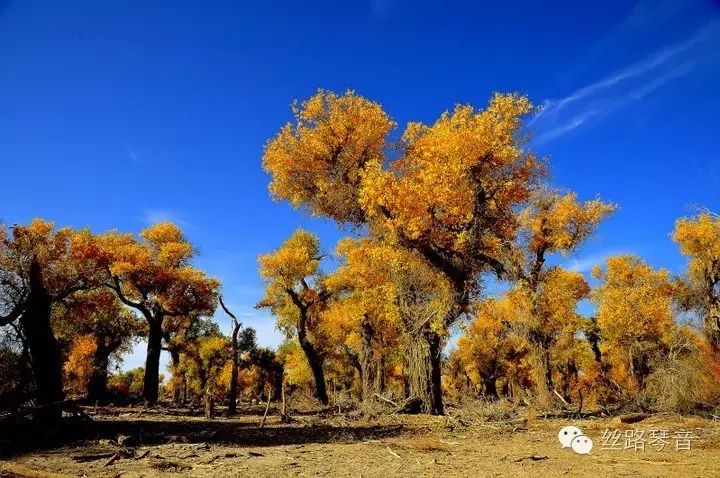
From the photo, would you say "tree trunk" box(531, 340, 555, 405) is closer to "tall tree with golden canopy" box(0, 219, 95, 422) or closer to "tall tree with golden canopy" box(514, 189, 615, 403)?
"tall tree with golden canopy" box(514, 189, 615, 403)

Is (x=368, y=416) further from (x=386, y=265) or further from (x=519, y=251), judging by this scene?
(x=519, y=251)

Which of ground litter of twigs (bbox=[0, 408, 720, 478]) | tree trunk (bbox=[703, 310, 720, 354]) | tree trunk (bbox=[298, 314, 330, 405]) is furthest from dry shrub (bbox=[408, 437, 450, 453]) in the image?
tree trunk (bbox=[298, 314, 330, 405])

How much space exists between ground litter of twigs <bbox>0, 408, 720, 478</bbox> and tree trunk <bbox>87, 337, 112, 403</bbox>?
2604cm

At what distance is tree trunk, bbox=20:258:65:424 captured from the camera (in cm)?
1459

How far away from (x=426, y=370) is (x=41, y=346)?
1357cm

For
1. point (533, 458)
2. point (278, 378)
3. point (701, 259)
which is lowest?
point (533, 458)

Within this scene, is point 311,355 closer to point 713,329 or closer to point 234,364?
point 234,364

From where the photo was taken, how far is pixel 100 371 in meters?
38.2

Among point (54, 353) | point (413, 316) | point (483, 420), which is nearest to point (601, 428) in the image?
point (483, 420)

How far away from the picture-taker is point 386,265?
67.9ft

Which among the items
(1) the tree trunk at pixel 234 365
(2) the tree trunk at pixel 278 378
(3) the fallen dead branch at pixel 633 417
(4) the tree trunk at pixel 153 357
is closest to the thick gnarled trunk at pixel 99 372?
(4) the tree trunk at pixel 153 357

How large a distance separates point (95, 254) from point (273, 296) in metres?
13.3

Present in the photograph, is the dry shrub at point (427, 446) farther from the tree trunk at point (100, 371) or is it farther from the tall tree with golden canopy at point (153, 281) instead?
the tree trunk at point (100, 371)

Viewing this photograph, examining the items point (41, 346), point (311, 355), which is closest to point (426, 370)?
point (41, 346)
